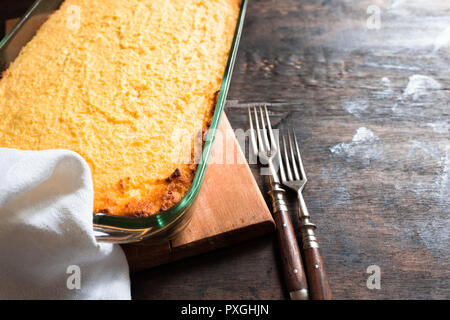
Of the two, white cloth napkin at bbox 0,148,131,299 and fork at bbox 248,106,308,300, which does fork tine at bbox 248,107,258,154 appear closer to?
fork at bbox 248,106,308,300

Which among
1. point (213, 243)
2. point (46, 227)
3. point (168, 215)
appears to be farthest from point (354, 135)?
point (46, 227)

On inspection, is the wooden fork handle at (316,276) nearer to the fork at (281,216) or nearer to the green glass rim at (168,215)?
the fork at (281,216)

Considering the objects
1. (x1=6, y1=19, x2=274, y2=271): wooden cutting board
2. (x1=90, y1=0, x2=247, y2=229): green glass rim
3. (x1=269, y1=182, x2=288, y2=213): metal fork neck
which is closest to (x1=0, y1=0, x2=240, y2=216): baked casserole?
(x1=90, y1=0, x2=247, y2=229): green glass rim

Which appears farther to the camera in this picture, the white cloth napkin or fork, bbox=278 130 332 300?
fork, bbox=278 130 332 300

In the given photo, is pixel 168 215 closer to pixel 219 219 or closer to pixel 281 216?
pixel 219 219

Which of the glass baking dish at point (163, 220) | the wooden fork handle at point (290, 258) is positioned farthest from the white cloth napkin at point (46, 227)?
the wooden fork handle at point (290, 258)
